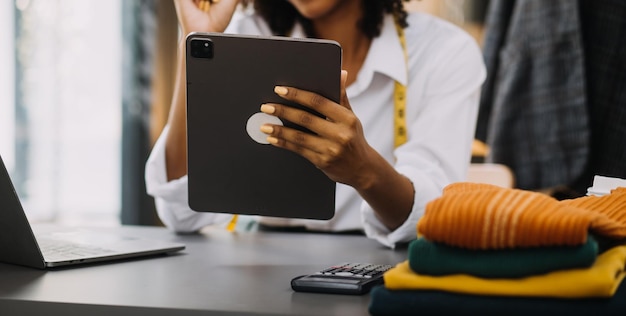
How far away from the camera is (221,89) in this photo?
1.09m

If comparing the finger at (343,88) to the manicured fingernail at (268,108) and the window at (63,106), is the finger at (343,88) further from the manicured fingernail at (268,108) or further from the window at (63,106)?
the window at (63,106)

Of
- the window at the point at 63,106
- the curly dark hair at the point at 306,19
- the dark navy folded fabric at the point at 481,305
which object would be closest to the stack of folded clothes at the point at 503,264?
the dark navy folded fabric at the point at 481,305

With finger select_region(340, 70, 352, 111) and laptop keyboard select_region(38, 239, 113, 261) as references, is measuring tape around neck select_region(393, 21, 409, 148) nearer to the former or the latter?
finger select_region(340, 70, 352, 111)

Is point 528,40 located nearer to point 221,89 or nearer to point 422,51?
point 422,51

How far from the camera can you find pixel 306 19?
1.71 m

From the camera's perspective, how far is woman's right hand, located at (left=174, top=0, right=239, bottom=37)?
1.47m

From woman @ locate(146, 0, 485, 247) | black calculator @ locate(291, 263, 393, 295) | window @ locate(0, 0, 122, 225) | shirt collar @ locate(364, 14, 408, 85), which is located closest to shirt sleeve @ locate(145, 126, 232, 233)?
woman @ locate(146, 0, 485, 247)

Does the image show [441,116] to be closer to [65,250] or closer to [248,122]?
[248,122]

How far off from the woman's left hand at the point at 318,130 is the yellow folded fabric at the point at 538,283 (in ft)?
1.19

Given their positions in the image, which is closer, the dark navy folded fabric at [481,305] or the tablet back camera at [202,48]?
the dark navy folded fabric at [481,305]

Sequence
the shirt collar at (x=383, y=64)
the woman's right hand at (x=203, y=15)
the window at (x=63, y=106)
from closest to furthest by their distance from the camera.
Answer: the woman's right hand at (x=203, y=15)
the shirt collar at (x=383, y=64)
the window at (x=63, y=106)

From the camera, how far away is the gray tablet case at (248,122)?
41.5 inches

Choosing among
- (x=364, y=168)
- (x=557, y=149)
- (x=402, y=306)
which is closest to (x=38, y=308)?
(x=402, y=306)

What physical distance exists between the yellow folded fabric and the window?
220 cm
